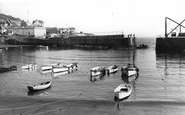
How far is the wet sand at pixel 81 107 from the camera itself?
873 inches

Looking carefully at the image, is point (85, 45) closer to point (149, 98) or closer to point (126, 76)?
point (126, 76)

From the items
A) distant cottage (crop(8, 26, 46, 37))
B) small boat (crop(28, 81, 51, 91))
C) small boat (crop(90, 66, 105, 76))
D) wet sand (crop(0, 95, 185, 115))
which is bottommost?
wet sand (crop(0, 95, 185, 115))

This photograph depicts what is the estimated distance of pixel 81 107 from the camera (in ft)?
78.0

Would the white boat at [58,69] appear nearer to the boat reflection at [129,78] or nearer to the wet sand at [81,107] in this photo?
the boat reflection at [129,78]

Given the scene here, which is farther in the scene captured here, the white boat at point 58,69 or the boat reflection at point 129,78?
the white boat at point 58,69

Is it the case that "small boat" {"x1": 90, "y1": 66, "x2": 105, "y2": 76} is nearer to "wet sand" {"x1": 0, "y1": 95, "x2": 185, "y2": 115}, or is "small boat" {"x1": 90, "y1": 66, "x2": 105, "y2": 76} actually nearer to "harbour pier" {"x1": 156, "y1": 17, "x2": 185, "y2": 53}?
"wet sand" {"x1": 0, "y1": 95, "x2": 185, "y2": 115}

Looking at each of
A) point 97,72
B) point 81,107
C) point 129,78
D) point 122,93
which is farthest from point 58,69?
point 122,93

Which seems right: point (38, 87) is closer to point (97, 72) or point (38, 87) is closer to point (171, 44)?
point (97, 72)

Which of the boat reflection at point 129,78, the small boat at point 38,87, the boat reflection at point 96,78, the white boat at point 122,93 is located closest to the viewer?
the white boat at point 122,93

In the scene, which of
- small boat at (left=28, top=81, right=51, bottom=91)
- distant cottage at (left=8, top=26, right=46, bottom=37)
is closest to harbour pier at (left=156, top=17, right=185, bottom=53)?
small boat at (left=28, top=81, right=51, bottom=91)

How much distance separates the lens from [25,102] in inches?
1001

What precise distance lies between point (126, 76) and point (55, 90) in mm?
16279

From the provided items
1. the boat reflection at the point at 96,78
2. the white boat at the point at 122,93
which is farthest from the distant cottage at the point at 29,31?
the white boat at the point at 122,93

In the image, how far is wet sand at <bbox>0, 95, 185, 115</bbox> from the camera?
22.2 meters
